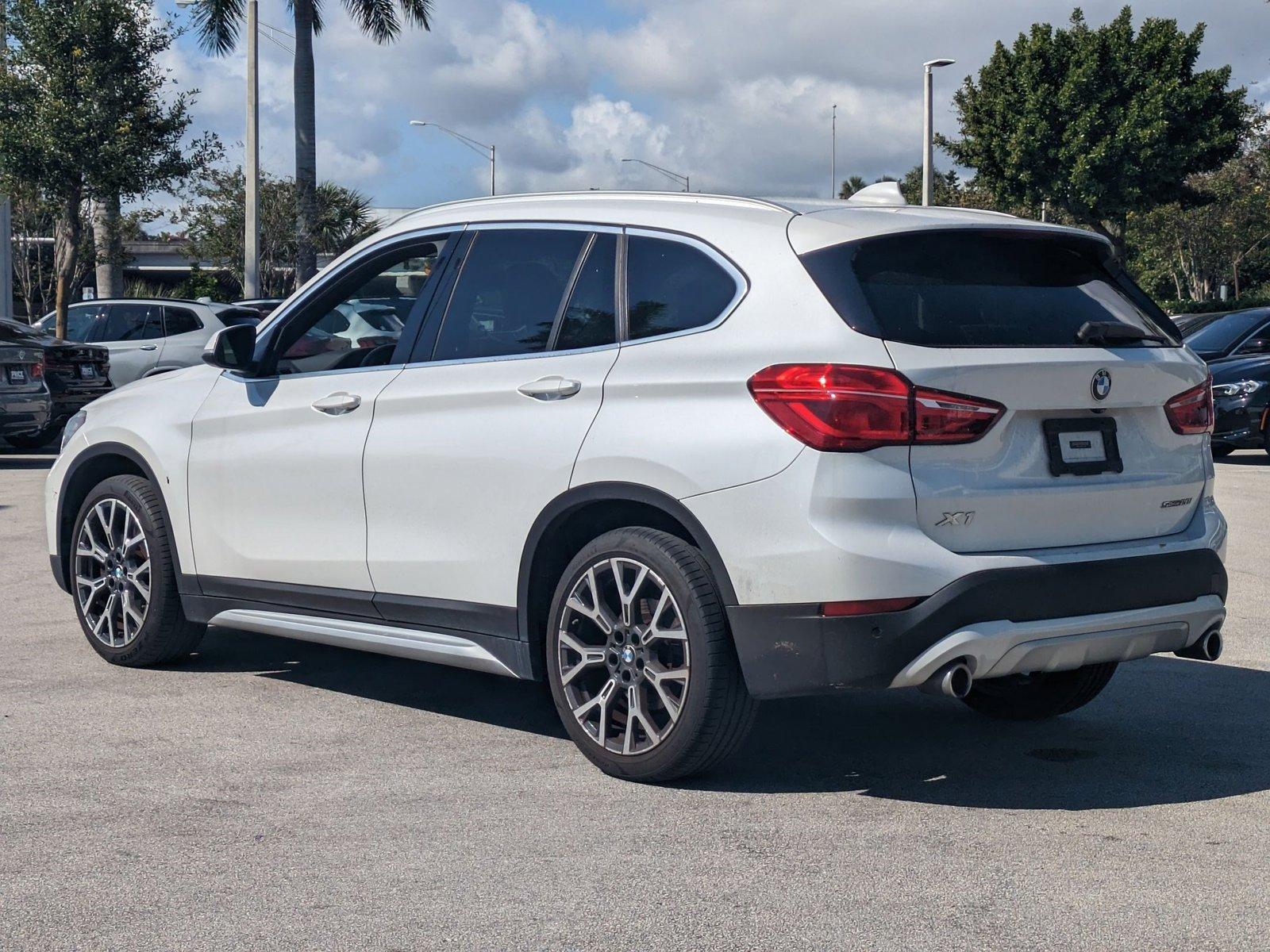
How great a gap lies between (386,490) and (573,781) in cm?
126

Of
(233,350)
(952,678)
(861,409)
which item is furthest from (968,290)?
(233,350)

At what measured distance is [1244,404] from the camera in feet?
55.8

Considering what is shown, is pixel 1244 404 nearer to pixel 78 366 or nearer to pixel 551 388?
pixel 78 366

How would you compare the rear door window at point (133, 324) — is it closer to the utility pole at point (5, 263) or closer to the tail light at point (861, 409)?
the utility pole at point (5, 263)

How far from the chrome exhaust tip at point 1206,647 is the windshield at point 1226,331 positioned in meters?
14.3

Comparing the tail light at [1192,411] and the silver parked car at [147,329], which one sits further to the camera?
the silver parked car at [147,329]

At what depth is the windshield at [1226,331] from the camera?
732 inches

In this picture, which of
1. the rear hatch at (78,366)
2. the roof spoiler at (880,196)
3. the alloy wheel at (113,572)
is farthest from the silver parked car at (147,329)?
the roof spoiler at (880,196)

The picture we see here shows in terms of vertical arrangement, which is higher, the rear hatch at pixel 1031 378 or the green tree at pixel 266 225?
the green tree at pixel 266 225

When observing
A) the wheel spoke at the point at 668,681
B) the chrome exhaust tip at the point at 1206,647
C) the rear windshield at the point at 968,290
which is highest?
the rear windshield at the point at 968,290

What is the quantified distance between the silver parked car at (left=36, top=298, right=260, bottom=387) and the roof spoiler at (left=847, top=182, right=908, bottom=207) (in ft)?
50.0

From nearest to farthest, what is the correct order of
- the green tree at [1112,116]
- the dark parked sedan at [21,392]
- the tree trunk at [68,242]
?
1. the dark parked sedan at [21,392]
2. the tree trunk at [68,242]
3. the green tree at [1112,116]

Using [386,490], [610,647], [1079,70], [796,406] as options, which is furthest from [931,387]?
[1079,70]

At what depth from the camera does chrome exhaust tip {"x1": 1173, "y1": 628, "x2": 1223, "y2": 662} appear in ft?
16.2
